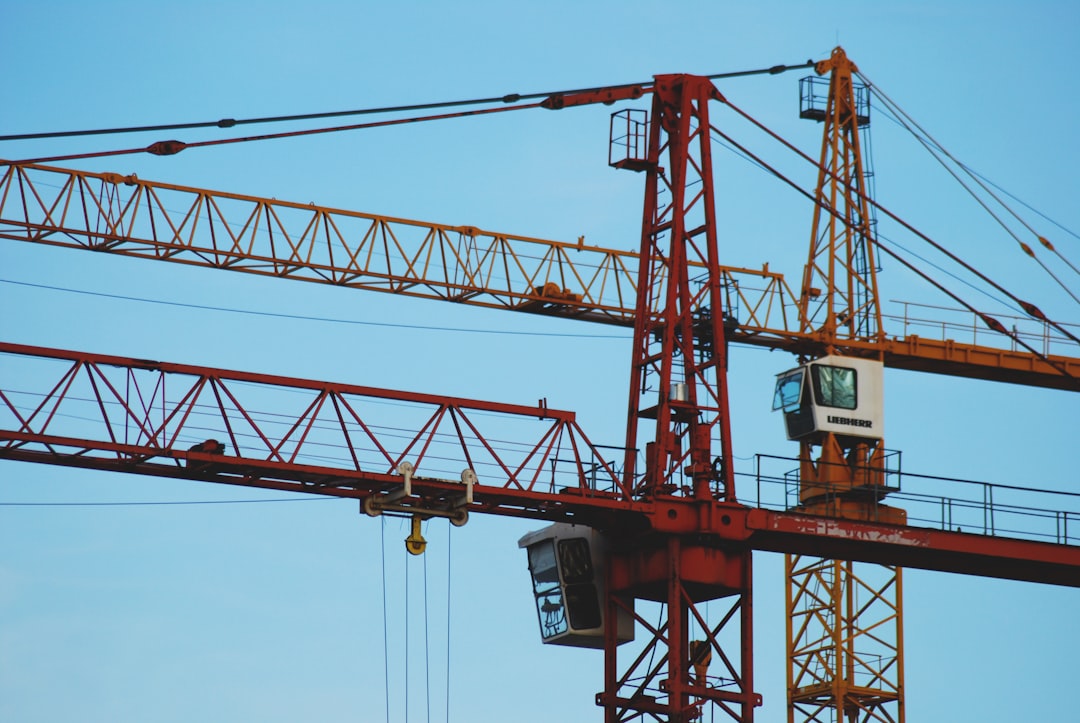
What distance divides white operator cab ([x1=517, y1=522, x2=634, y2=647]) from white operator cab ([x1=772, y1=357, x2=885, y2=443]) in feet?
65.0

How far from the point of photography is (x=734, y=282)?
90.4 m

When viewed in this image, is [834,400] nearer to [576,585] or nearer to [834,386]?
[834,386]

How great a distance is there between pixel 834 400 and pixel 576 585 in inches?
845

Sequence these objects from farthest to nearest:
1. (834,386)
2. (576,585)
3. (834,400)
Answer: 1. (834,386)
2. (834,400)
3. (576,585)

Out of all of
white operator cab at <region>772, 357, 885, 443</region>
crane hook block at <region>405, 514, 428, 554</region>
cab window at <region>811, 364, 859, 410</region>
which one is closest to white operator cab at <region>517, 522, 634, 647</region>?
crane hook block at <region>405, 514, 428, 554</region>

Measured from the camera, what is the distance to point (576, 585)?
229 ft

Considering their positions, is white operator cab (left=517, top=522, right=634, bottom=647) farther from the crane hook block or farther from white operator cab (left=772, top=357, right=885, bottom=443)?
white operator cab (left=772, top=357, right=885, bottom=443)

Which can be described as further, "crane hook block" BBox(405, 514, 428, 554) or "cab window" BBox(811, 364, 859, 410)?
"cab window" BBox(811, 364, 859, 410)

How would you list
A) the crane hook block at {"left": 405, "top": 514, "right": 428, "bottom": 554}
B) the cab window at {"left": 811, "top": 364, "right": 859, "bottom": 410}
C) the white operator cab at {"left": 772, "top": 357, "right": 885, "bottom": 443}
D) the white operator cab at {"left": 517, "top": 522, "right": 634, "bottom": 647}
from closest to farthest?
the crane hook block at {"left": 405, "top": 514, "right": 428, "bottom": 554}
the white operator cab at {"left": 517, "top": 522, "right": 634, "bottom": 647}
the white operator cab at {"left": 772, "top": 357, "right": 885, "bottom": 443}
the cab window at {"left": 811, "top": 364, "right": 859, "bottom": 410}

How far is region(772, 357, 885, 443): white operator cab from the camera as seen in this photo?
287ft

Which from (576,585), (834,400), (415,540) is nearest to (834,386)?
(834,400)

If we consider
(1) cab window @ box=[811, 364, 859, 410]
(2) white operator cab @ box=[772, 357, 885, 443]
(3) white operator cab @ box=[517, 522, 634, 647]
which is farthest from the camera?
(1) cab window @ box=[811, 364, 859, 410]

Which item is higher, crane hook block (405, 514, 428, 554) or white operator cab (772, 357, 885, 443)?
white operator cab (772, 357, 885, 443)

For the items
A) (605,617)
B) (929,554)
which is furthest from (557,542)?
(929,554)
